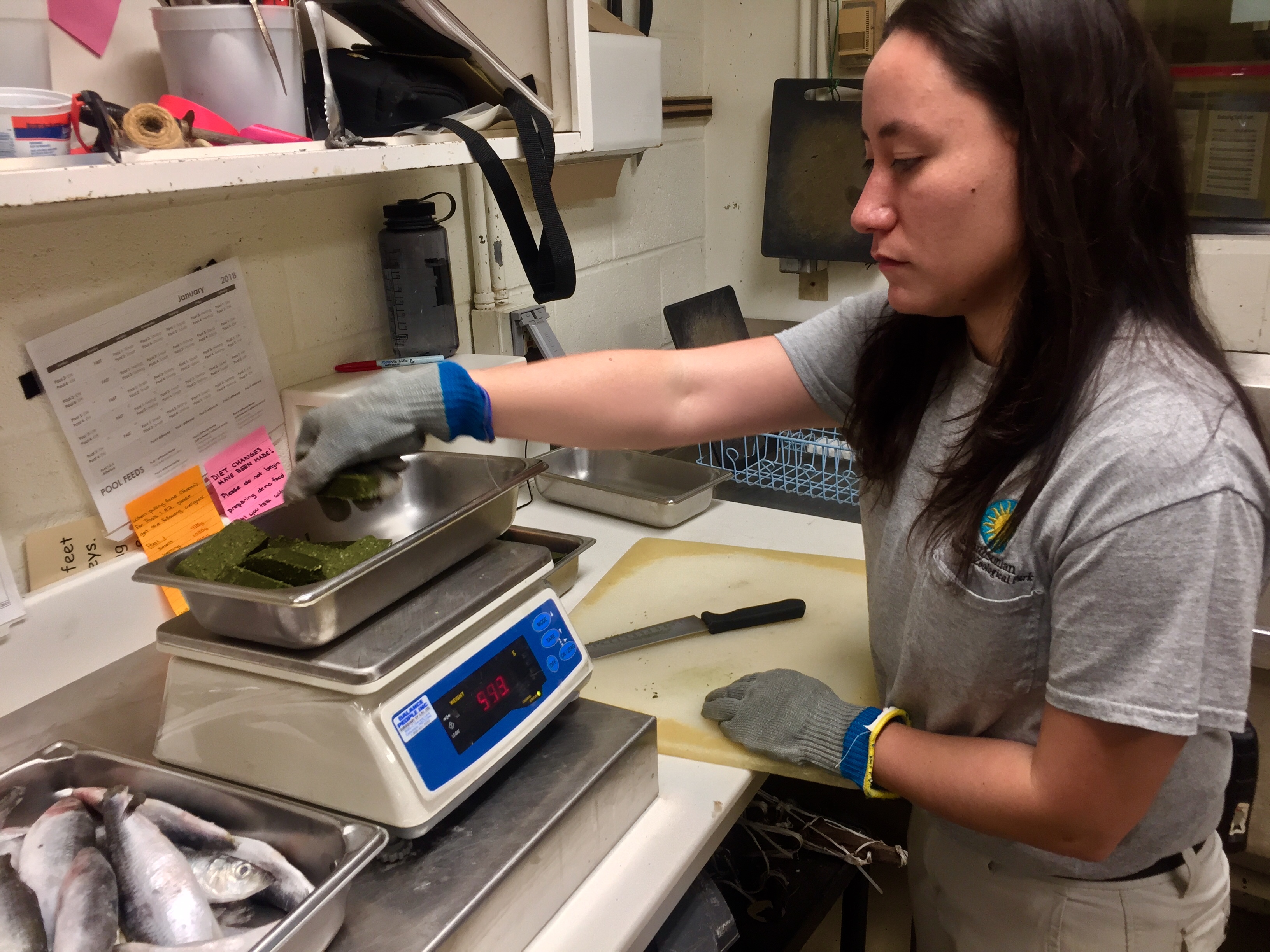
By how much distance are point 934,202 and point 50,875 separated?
0.91 m

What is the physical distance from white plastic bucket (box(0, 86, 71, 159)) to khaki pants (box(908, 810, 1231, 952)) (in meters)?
1.14

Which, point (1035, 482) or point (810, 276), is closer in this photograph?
point (1035, 482)

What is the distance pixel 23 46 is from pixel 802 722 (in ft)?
3.43

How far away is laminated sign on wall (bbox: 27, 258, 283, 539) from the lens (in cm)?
108

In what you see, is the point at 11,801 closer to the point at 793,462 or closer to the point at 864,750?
the point at 864,750

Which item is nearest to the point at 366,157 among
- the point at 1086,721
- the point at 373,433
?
the point at 373,433

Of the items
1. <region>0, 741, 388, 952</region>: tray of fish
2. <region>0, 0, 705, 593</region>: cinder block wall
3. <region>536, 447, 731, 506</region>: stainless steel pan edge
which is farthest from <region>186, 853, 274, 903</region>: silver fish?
<region>536, 447, 731, 506</region>: stainless steel pan edge

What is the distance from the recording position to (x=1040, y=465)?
2.67 ft

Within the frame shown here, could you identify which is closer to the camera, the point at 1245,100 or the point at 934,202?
the point at 934,202

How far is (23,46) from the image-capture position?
89 cm

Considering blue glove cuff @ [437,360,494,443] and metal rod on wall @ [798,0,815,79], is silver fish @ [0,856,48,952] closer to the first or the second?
blue glove cuff @ [437,360,494,443]

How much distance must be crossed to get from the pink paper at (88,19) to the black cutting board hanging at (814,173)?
60.2 inches

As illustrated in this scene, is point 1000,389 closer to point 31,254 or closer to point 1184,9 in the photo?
point 31,254

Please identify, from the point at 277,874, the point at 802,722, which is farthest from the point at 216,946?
the point at 802,722
